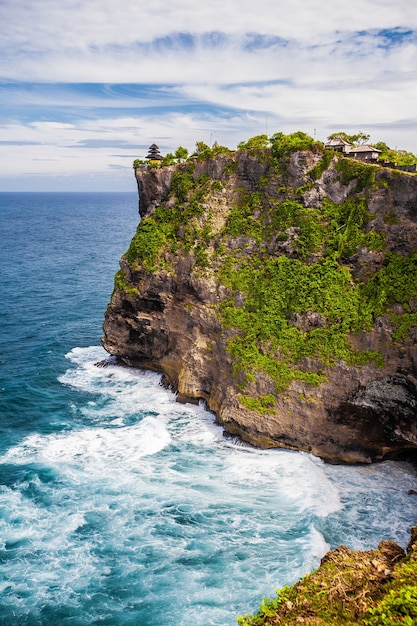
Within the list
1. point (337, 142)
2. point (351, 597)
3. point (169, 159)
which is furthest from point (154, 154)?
point (351, 597)

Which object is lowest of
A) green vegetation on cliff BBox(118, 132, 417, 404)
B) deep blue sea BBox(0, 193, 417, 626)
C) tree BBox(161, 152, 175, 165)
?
deep blue sea BBox(0, 193, 417, 626)

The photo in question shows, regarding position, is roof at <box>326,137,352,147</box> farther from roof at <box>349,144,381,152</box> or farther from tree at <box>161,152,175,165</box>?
tree at <box>161,152,175,165</box>

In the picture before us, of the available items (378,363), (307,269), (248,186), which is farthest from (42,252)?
(378,363)

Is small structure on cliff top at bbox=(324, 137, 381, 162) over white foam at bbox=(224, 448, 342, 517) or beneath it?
over

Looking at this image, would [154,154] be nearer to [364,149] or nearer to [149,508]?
[364,149]

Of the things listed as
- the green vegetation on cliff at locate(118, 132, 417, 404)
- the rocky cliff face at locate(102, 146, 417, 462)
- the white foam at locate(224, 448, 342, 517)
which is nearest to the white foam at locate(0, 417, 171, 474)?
the rocky cliff face at locate(102, 146, 417, 462)

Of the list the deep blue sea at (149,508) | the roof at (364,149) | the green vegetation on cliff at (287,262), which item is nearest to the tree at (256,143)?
the green vegetation on cliff at (287,262)

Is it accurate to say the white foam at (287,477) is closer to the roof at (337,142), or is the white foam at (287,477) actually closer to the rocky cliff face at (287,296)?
the rocky cliff face at (287,296)

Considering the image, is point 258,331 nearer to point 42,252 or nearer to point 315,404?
point 315,404
